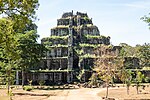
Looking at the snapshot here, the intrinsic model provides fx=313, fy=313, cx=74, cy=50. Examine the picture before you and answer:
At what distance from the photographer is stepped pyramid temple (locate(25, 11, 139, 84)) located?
85188 mm

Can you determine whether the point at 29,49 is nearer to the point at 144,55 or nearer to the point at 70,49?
the point at 70,49

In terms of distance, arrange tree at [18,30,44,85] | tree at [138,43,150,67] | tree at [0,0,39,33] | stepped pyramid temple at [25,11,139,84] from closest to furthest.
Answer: tree at [0,0,39,33] → tree at [18,30,44,85] → stepped pyramid temple at [25,11,139,84] → tree at [138,43,150,67]

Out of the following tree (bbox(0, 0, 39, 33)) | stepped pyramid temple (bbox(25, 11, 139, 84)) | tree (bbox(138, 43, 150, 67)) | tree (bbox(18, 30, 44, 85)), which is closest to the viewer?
tree (bbox(0, 0, 39, 33))

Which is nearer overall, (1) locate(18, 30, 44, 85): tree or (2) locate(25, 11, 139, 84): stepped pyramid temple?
(1) locate(18, 30, 44, 85): tree

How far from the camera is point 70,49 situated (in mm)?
90125

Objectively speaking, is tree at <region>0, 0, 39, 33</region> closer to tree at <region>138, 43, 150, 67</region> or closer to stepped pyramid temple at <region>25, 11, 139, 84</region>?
stepped pyramid temple at <region>25, 11, 139, 84</region>

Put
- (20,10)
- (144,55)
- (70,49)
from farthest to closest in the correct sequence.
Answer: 1. (144,55)
2. (70,49)
3. (20,10)

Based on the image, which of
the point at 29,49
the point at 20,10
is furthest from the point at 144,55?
the point at 20,10

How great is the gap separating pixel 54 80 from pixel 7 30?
6921 centimetres

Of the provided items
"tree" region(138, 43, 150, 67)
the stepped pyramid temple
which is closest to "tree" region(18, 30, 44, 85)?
the stepped pyramid temple

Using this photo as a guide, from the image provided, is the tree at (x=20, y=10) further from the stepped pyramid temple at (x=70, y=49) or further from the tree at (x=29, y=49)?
the stepped pyramid temple at (x=70, y=49)

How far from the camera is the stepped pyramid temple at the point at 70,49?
8519cm

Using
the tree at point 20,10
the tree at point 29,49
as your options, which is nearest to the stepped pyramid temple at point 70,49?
the tree at point 29,49

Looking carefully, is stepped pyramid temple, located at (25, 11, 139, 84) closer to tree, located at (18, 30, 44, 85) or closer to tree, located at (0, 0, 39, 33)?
tree, located at (18, 30, 44, 85)
